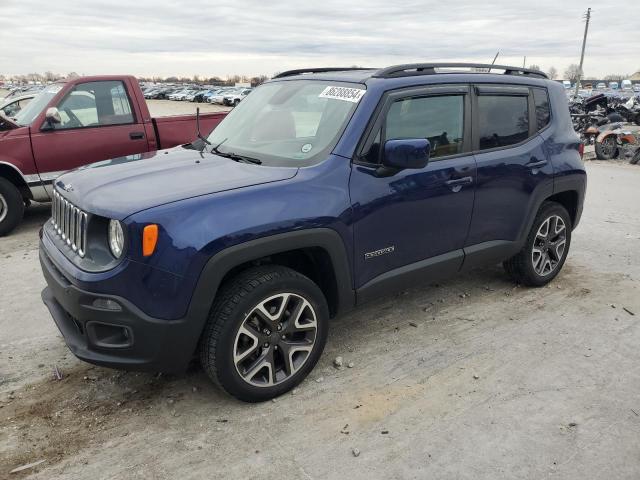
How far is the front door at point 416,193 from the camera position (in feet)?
11.1

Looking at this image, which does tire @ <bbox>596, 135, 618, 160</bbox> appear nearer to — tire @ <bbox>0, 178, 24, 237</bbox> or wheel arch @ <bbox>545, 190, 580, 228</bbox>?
wheel arch @ <bbox>545, 190, 580, 228</bbox>

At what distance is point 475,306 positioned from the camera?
457 cm

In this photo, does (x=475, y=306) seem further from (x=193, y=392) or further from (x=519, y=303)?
(x=193, y=392)

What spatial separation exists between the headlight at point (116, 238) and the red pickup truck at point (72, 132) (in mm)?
4628

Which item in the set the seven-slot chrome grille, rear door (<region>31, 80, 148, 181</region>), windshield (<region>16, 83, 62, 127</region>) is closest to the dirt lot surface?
the seven-slot chrome grille

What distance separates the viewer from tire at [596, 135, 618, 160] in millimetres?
13797

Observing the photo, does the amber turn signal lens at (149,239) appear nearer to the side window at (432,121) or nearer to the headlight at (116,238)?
the headlight at (116,238)

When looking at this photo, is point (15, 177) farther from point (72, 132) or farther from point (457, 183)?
point (457, 183)

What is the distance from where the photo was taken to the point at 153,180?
311 cm

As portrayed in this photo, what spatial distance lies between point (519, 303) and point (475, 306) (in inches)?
15.6

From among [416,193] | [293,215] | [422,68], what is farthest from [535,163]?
[293,215]

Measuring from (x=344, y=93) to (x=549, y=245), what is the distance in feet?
8.18

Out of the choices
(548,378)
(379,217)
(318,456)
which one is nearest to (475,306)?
(548,378)

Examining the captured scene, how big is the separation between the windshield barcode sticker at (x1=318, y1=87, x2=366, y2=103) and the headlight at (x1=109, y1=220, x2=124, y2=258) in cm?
168
